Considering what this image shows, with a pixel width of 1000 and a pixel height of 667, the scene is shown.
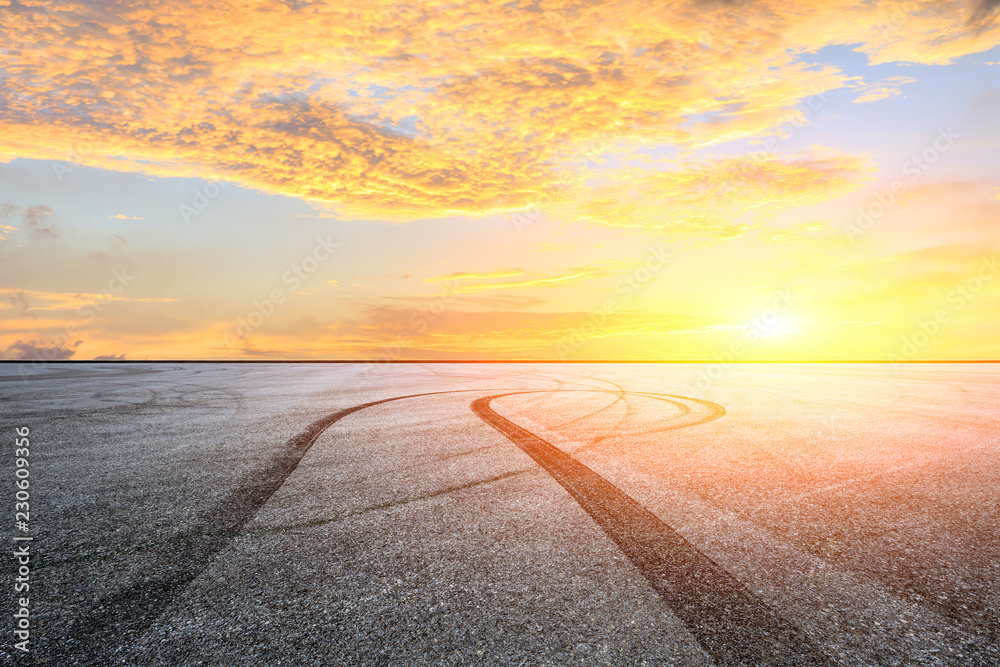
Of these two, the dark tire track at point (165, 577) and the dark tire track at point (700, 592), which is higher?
the dark tire track at point (700, 592)

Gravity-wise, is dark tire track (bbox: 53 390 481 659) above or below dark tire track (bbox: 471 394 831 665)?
below

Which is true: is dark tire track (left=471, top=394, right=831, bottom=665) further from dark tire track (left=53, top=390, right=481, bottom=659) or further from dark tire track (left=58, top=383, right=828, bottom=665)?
dark tire track (left=53, top=390, right=481, bottom=659)

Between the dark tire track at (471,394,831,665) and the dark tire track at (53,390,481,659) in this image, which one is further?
the dark tire track at (53,390,481,659)

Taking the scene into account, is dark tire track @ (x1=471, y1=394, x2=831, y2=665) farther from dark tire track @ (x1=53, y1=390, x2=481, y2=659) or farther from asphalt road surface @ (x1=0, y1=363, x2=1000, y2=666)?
dark tire track @ (x1=53, y1=390, x2=481, y2=659)

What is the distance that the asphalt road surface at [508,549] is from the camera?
9.64ft

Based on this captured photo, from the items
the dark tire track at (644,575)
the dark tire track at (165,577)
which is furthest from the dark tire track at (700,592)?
the dark tire track at (165,577)

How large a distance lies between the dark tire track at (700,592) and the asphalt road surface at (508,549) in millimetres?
19

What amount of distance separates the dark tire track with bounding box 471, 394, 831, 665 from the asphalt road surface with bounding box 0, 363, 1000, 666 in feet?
0.06

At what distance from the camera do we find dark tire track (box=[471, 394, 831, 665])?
286 centimetres

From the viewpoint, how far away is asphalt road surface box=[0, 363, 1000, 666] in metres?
2.94

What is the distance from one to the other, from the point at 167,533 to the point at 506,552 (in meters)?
3.28

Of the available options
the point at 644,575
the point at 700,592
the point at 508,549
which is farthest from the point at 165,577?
the point at 700,592

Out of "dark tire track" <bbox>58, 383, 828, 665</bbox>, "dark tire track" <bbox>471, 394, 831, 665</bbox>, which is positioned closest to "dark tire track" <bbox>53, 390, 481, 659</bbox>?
"dark tire track" <bbox>58, 383, 828, 665</bbox>

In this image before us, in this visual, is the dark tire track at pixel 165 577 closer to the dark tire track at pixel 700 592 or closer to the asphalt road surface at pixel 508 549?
the asphalt road surface at pixel 508 549
